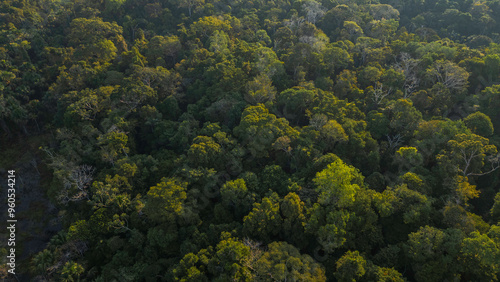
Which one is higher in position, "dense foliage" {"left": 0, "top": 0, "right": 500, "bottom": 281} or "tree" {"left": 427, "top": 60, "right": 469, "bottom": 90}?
"tree" {"left": 427, "top": 60, "right": 469, "bottom": 90}

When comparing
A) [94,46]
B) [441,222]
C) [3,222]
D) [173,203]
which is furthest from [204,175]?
[94,46]

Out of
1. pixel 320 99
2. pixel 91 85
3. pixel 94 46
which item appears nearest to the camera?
pixel 320 99

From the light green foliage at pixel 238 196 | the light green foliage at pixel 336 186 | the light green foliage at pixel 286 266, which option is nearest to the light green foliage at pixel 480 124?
the light green foliage at pixel 336 186

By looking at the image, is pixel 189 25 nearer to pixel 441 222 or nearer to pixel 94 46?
pixel 94 46

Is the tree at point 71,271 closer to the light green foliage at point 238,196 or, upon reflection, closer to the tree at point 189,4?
the light green foliage at point 238,196

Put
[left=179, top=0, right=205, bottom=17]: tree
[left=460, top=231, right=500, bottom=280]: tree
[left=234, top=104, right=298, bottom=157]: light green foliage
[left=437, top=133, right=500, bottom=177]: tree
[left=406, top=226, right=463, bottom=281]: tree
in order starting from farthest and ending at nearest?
[left=179, top=0, right=205, bottom=17]: tree
[left=234, top=104, right=298, bottom=157]: light green foliage
[left=437, top=133, right=500, bottom=177]: tree
[left=406, top=226, right=463, bottom=281]: tree
[left=460, top=231, right=500, bottom=280]: tree

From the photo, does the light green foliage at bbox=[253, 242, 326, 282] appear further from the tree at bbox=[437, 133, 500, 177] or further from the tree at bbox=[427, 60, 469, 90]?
the tree at bbox=[427, 60, 469, 90]

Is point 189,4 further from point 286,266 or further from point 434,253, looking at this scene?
point 434,253

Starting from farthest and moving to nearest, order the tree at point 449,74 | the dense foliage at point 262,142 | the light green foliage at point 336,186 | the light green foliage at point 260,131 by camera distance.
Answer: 1. the tree at point 449,74
2. the light green foliage at point 260,131
3. the light green foliage at point 336,186
4. the dense foliage at point 262,142

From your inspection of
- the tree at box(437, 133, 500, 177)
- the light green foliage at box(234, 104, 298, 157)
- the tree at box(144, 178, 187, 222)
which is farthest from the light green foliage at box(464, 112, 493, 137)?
the tree at box(144, 178, 187, 222)
